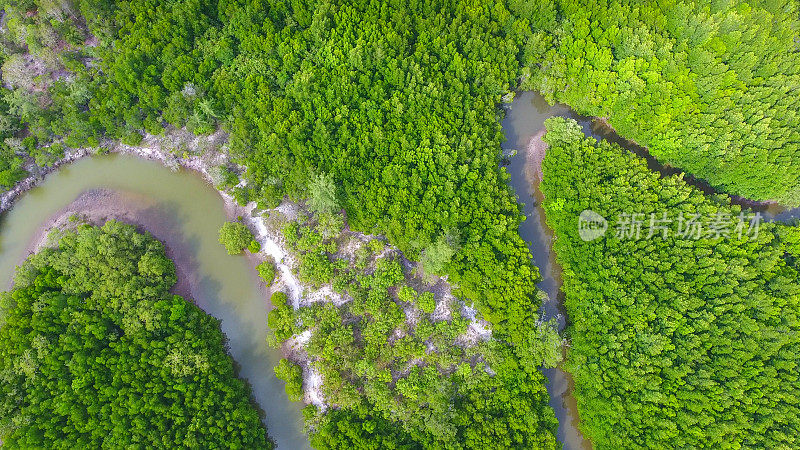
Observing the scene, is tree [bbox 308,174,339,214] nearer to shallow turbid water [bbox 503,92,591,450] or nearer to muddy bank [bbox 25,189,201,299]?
muddy bank [bbox 25,189,201,299]

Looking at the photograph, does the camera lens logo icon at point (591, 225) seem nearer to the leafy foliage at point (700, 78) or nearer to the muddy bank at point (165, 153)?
the leafy foliage at point (700, 78)

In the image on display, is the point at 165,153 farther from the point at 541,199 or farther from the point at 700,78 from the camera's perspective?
the point at 700,78

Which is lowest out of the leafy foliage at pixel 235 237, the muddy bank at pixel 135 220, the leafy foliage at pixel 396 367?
the leafy foliage at pixel 396 367

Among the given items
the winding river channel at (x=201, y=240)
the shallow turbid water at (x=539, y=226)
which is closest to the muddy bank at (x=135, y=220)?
the winding river channel at (x=201, y=240)

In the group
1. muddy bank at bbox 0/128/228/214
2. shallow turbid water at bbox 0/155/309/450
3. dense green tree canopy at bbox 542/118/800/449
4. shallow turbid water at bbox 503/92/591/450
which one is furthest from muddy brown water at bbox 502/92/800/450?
muddy bank at bbox 0/128/228/214

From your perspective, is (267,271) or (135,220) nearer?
(267,271)

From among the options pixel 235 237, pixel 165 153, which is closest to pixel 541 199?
pixel 235 237
